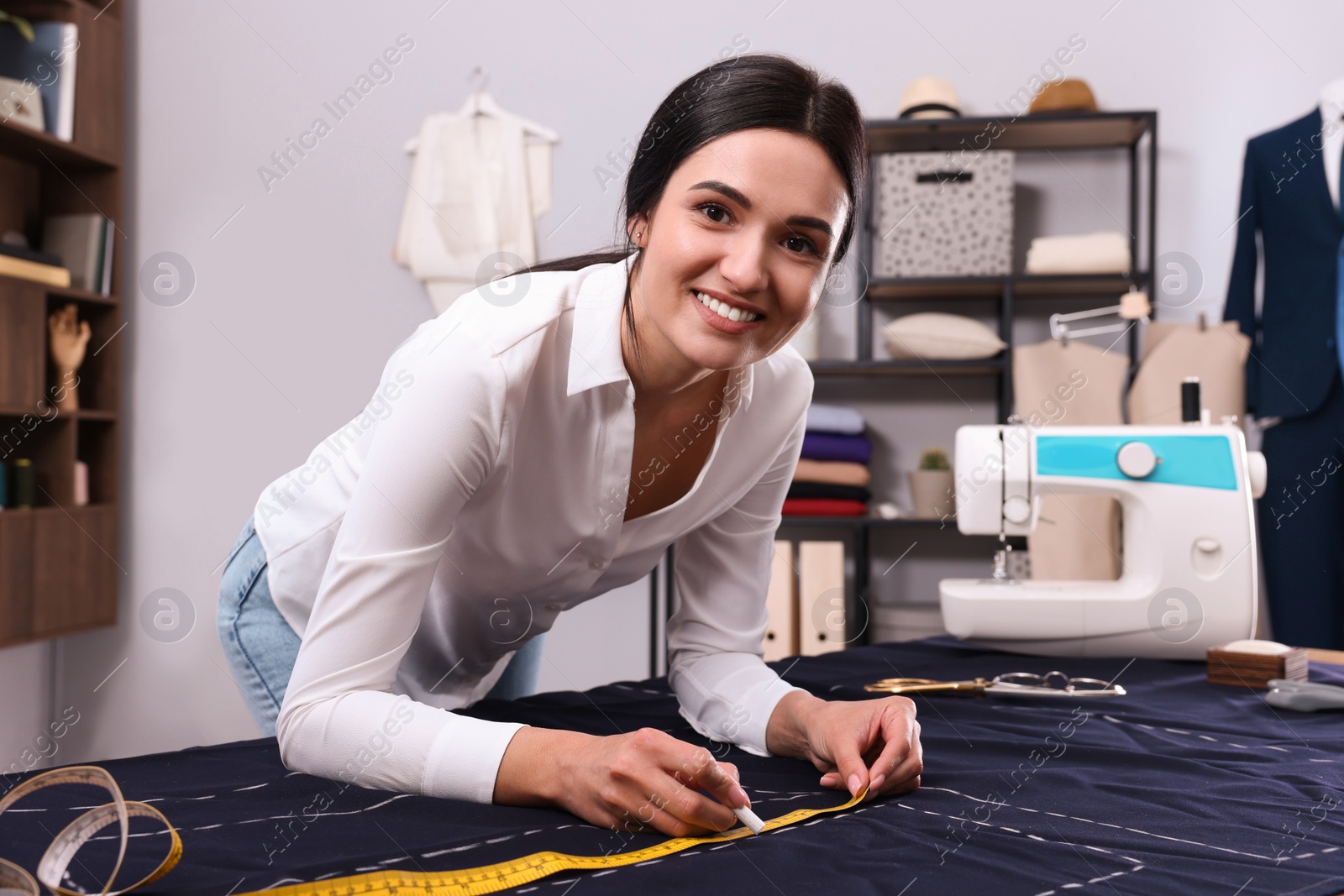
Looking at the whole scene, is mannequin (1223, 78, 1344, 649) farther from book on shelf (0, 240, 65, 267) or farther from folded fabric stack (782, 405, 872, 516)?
book on shelf (0, 240, 65, 267)

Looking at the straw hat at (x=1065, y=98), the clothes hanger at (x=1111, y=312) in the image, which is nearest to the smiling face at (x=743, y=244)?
the clothes hanger at (x=1111, y=312)

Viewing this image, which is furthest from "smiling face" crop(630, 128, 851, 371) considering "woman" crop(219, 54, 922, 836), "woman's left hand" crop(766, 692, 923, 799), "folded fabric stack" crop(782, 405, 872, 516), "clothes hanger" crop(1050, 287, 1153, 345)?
"clothes hanger" crop(1050, 287, 1153, 345)

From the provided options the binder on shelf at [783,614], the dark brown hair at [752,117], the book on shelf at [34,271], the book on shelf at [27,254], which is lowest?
the binder on shelf at [783,614]

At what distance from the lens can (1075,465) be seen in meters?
1.58

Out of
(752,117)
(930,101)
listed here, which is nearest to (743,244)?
(752,117)

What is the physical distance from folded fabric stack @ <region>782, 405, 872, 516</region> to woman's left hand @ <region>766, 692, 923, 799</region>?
6.17 ft

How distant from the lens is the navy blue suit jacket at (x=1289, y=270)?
2592mm

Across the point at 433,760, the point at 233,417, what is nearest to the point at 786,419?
the point at 433,760

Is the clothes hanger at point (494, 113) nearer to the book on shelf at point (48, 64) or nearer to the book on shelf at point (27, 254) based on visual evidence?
the book on shelf at point (48, 64)

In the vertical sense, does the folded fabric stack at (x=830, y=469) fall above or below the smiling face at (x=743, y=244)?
below

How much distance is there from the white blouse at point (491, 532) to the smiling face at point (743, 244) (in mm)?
99

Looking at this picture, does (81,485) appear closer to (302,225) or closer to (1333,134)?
(302,225)

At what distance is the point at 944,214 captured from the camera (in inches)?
114

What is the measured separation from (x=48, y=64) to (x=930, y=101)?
258 centimetres
